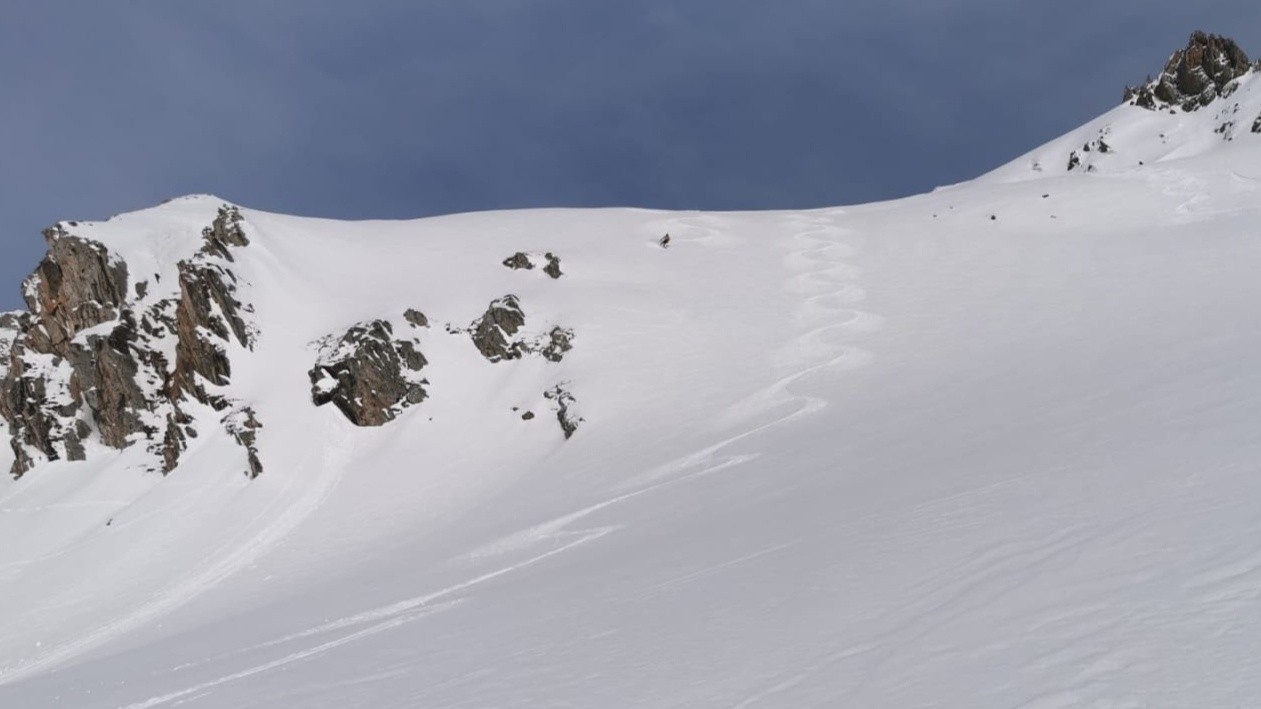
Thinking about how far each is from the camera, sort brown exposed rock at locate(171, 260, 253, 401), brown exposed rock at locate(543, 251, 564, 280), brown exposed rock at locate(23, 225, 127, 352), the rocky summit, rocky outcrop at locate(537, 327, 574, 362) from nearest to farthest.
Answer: the rocky summit < rocky outcrop at locate(537, 327, 574, 362) < brown exposed rock at locate(171, 260, 253, 401) < brown exposed rock at locate(23, 225, 127, 352) < brown exposed rock at locate(543, 251, 564, 280)

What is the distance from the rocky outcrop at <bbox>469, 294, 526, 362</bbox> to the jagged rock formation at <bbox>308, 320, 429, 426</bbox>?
9.64 ft

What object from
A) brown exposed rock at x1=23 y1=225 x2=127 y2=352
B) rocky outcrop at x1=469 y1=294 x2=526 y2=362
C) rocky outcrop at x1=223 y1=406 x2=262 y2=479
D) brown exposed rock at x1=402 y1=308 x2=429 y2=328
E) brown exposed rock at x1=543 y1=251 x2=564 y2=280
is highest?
brown exposed rock at x1=23 y1=225 x2=127 y2=352

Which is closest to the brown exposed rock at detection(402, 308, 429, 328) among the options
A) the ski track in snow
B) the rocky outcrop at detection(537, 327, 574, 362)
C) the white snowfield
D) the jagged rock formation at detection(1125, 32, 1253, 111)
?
the white snowfield

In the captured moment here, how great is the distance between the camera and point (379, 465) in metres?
32.7

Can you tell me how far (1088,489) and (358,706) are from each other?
9016 millimetres

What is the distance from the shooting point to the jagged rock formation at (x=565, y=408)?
31.4 m

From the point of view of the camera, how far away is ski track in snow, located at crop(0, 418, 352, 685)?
24.5 meters

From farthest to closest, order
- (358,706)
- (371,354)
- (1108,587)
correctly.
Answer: (371,354) < (358,706) < (1108,587)

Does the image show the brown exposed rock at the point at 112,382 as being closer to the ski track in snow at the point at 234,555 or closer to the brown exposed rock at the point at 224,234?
the brown exposed rock at the point at 224,234

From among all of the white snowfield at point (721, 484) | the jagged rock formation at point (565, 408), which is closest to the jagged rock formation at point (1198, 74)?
the white snowfield at point (721, 484)

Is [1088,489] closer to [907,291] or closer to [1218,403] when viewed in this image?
[1218,403]

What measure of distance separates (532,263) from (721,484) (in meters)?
26.6

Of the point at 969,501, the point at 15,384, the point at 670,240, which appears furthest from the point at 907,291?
the point at 15,384

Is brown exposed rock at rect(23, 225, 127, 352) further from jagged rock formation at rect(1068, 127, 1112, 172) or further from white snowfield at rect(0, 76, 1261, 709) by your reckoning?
jagged rock formation at rect(1068, 127, 1112, 172)
